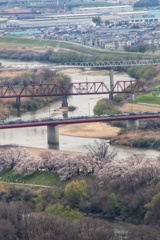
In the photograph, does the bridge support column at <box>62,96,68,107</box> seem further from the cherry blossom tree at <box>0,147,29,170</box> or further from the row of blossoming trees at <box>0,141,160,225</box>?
the cherry blossom tree at <box>0,147,29,170</box>

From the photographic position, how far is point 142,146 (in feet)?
106

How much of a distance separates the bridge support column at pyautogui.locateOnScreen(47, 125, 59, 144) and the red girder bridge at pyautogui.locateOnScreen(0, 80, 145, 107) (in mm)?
7029

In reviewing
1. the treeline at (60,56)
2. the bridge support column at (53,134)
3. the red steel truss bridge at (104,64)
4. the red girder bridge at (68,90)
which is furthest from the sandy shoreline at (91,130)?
the treeline at (60,56)

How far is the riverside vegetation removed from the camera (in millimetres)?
21641

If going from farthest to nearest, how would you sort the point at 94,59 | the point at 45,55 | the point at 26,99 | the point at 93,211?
the point at 45,55 < the point at 94,59 < the point at 26,99 < the point at 93,211

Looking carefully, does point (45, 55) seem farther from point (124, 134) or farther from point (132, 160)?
point (132, 160)

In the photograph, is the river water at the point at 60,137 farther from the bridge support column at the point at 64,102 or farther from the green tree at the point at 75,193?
the green tree at the point at 75,193

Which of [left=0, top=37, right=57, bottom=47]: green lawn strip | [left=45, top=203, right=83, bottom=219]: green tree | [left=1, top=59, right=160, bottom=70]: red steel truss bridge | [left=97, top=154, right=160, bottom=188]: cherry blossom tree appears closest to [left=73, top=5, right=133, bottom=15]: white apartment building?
[left=0, top=37, right=57, bottom=47]: green lawn strip

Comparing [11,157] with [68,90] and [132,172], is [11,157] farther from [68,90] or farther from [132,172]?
[68,90]

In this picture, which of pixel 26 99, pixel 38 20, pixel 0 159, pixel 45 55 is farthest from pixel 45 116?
pixel 38 20

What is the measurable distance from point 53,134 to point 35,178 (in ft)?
19.4

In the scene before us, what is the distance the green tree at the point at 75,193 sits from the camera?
82.1 feet

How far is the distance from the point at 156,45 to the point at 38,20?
855 inches

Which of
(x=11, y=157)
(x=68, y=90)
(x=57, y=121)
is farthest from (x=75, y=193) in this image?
(x=68, y=90)
